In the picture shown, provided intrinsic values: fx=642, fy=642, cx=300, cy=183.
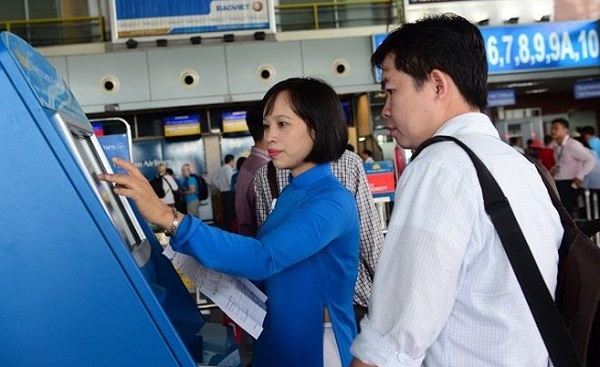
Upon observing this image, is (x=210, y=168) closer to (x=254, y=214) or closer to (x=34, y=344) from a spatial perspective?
(x=254, y=214)

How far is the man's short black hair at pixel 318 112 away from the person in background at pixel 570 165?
6.72 metres

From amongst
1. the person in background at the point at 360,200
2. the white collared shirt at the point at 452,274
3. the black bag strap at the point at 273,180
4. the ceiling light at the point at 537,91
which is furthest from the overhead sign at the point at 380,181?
the ceiling light at the point at 537,91

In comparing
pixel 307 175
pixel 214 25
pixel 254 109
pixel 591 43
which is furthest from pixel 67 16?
pixel 307 175

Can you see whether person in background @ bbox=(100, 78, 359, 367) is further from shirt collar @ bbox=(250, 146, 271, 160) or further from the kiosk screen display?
shirt collar @ bbox=(250, 146, 271, 160)

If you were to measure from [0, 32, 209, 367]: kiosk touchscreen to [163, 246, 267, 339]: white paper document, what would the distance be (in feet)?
1.22

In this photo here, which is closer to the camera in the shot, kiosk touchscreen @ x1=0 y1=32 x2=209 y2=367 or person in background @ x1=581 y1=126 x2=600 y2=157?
kiosk touchscreen @ x1=0 y1=32 x2=209 y2=367

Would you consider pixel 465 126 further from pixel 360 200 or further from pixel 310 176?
pixel 360 200

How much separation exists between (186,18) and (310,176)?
1064cm

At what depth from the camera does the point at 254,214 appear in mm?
3326

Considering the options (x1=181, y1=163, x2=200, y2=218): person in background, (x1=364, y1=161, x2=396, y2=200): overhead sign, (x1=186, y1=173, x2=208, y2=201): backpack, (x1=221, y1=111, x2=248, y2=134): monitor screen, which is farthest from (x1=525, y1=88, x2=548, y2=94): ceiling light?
(x1=364, y1=161, x2=396, y2=200): overhead sign

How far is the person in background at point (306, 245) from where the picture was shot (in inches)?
53.6

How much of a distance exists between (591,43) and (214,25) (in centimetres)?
721

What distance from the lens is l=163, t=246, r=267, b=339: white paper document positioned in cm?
134

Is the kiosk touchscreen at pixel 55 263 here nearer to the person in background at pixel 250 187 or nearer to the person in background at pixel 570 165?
the person in background at pixel 250 187
